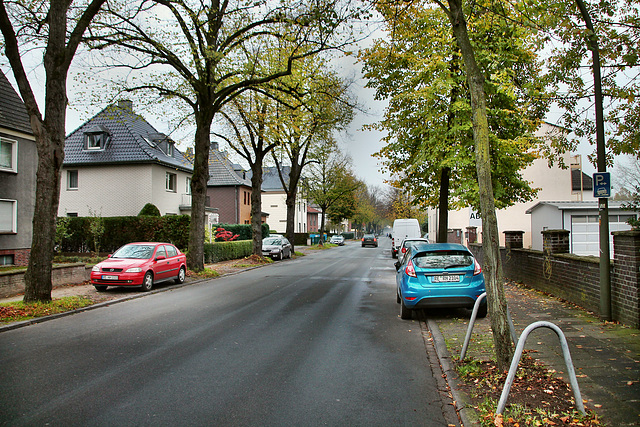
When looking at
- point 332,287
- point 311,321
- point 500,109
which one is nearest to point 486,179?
point 311,321

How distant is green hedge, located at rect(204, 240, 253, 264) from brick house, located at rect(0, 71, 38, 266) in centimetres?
873

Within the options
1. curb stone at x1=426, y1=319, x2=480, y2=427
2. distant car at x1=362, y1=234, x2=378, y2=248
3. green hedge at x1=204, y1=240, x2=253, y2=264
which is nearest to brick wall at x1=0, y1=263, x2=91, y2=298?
green hedge at x1=204, y1=240, x2=253, y2=264

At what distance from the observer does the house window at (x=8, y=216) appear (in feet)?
58.5

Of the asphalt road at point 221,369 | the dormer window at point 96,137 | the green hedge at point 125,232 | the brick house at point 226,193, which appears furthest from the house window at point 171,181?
the asphalt road at point 221,369

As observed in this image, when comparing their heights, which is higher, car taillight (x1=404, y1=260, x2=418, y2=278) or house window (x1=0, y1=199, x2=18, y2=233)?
house window (x1=0, y1=199, x2=18, y2=233)

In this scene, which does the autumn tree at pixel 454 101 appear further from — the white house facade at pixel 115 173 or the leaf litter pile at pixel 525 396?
the white house facade at pixel 115 173

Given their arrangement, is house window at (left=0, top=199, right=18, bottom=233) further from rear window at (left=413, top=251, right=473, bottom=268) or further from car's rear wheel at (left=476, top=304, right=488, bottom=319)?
car's rear wheel at (left=476, top=304, right=488, bottom=319)

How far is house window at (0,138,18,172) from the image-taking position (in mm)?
17891

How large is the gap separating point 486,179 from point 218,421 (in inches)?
147

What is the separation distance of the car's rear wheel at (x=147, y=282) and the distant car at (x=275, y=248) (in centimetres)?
1585

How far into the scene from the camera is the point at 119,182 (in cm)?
3153

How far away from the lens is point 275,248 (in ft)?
97.2

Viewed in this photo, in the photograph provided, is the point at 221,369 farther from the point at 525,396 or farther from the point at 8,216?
the point at 8,216

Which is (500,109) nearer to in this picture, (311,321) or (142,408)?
(311,321)
